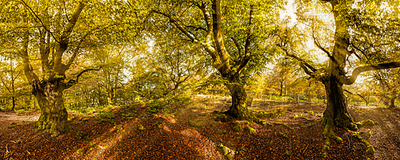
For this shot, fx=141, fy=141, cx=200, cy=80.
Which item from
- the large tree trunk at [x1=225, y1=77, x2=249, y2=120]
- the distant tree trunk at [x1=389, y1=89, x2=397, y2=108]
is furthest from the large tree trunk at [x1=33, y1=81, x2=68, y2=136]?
the distant tree trunk at [x1=389, y1=89, x2=397, y2=108]

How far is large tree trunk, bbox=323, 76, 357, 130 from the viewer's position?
7.22 m

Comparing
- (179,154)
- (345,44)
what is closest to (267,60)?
(345,44)

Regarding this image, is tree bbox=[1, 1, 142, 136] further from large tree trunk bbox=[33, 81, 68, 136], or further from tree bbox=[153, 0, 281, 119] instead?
tree bbox=[153, 0, 281, 119]

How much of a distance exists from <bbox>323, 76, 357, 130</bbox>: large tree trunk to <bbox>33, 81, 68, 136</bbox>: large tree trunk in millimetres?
13067

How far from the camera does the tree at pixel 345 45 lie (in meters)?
5.72

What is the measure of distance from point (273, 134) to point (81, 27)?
395 inches

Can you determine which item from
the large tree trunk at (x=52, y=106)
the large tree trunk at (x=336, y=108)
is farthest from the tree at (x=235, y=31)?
the large tree trunk at (x=52, y=106)

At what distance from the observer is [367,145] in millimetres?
5762

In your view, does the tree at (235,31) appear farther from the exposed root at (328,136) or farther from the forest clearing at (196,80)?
Result: the exposed root at (328,136)

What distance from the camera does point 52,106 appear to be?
247 inches

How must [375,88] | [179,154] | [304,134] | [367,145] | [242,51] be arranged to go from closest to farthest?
[179,154] < [367,145] < [304,134] < [242,51] < [375,88]

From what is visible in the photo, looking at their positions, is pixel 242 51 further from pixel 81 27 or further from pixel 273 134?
pixel 81 27

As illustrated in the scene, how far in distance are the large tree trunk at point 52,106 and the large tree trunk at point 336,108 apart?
42.9ft

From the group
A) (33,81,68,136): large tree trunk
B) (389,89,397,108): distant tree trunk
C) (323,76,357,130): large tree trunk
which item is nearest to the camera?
(33,81,68,136): large tree trunk
